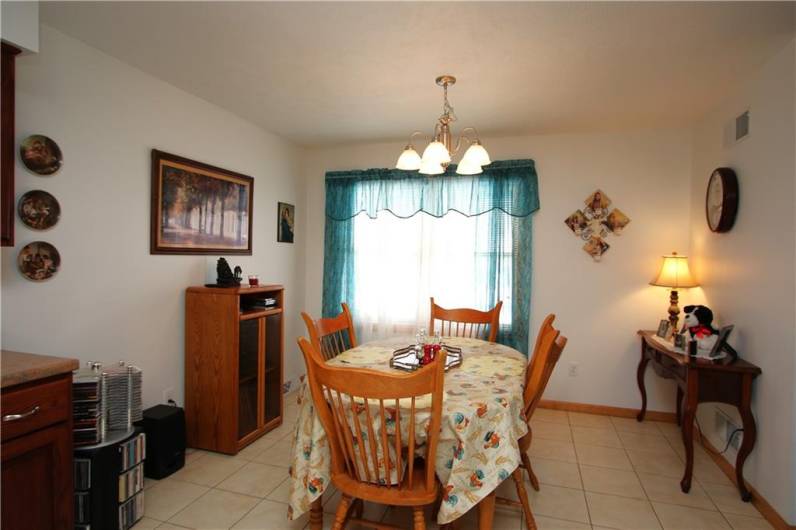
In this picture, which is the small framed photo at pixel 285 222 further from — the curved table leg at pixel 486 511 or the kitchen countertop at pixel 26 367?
the curved table leg at pixel 486 511

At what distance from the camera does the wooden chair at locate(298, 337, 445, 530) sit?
4.51 ft

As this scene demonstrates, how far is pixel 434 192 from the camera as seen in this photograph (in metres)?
3.81

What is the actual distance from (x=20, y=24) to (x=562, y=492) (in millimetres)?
3462

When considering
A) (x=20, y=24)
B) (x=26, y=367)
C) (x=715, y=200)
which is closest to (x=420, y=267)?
(x=715, y=200)

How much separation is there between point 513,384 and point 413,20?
1760mm

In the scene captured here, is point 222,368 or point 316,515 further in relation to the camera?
point 222,368

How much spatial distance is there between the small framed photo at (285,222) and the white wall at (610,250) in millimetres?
2008

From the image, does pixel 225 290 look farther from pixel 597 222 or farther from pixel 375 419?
pixel 597 222

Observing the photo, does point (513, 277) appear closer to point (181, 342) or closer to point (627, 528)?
point (627, 528)

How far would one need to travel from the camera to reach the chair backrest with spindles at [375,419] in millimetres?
1374

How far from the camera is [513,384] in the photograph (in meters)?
1.86

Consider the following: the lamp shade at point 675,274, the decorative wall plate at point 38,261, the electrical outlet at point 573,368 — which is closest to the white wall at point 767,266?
the lamp shade at point 675,274

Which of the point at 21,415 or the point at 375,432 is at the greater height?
the point at 21,415

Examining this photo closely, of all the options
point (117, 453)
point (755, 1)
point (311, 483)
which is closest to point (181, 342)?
point (117, 453)
